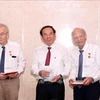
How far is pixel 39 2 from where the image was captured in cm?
344

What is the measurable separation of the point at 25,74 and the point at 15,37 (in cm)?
62

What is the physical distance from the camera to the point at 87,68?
9.07 feet

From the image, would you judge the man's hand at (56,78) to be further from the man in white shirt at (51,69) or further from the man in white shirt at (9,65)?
the man in white shirt at (9,65)

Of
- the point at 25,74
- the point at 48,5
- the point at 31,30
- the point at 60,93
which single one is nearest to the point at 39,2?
the point at 48,5

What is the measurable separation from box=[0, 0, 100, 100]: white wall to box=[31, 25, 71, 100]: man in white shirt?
55 cm

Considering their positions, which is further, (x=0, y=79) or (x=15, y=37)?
(x=15, y=37)

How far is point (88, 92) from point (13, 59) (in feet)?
3.57

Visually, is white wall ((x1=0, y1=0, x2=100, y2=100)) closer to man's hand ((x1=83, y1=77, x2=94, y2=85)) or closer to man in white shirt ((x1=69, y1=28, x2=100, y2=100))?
man in white shirt ((x1=69, y1=28, x2=100, y2=100))

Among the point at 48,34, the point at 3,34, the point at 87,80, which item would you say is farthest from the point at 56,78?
the point at 3,34

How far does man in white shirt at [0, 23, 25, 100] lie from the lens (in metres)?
2.87

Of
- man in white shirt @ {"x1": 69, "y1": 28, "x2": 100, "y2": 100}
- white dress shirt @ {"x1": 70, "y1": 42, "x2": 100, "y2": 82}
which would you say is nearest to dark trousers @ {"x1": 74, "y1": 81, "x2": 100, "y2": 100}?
man in white shirt @ {"x1": 69, "y1": 28, "x2": 100, "y2": 100}

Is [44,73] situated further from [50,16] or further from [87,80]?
[50,16]

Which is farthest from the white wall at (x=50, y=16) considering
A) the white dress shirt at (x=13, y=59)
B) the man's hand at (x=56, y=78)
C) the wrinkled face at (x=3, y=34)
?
the man's hand at (x=56, y=78)

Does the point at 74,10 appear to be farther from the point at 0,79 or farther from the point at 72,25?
the point at 0,79
